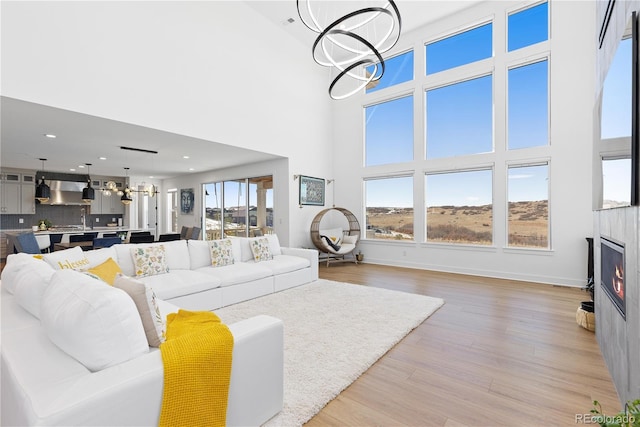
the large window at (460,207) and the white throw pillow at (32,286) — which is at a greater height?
the large window at (460,207)

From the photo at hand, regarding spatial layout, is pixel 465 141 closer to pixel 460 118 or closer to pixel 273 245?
pixel 460 118

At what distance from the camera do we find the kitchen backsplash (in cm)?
814

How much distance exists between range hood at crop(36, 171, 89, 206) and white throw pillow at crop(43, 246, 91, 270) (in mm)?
7403

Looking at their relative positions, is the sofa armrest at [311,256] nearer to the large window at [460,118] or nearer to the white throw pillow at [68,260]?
the white throw pillow at [68,260]

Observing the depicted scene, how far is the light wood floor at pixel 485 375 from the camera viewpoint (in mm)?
1810

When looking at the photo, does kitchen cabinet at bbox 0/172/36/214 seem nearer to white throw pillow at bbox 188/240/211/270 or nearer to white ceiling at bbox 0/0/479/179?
white ceiling at bbox 0/0/479/179

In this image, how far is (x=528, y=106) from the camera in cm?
538

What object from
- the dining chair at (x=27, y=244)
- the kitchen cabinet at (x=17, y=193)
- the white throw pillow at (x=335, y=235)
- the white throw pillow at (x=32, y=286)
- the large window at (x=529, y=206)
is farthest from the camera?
the kitchen cabinet at (x=17, y=193)

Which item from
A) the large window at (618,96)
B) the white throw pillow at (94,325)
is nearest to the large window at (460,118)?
the large window at (618,96)

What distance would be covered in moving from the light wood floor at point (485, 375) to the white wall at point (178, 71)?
176 inches

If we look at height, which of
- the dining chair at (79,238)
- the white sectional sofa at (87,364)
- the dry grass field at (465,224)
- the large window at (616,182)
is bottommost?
the white sectional sofa at (87,364)

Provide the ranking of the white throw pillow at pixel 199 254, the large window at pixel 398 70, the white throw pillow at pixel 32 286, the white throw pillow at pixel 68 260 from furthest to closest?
the large window at pixel 398 70
the white throw pillow at pixel 199 254
the white throw pillow at pixel 68 260
the white throw pillow at pixel 32 286

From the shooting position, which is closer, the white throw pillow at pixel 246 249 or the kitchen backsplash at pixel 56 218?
the white throw pillow at pixel 246 249

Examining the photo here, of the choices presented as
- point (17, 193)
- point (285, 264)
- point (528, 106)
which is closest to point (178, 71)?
point (285, 264)
